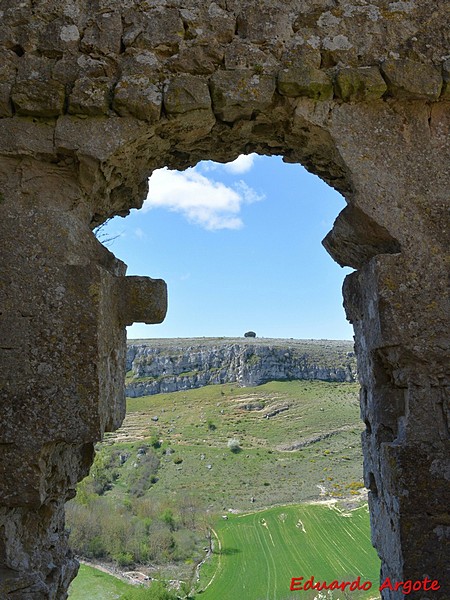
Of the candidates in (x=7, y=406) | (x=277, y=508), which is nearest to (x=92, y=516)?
(x=277, y=508)

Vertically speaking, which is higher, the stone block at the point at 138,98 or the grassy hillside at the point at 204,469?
the stone block at the point at 138,98

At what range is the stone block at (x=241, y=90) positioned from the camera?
3.02 meters

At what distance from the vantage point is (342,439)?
2769 cm

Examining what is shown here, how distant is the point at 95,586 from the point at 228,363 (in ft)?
117

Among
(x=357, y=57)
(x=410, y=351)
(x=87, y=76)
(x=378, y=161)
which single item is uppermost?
(x=357, y=57)

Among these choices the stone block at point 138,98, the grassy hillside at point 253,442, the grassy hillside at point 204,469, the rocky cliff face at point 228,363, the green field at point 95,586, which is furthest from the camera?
the rocky cliff face at point 228,363

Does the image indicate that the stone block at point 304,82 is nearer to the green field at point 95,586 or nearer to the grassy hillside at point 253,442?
the green field at point 95,586

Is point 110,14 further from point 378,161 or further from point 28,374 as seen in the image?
point 28,374

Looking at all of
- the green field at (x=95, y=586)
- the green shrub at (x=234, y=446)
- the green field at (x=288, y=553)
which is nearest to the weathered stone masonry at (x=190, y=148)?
the green field at (x=288, y=553)

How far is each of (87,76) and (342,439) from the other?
1083 inches

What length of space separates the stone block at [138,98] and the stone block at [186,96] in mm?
65

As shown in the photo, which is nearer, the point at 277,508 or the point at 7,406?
the point at 7,406

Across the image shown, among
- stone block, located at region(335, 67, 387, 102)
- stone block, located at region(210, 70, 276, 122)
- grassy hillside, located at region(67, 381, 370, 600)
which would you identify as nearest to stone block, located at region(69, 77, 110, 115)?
stone block, located at region(210, 70, 276, 122)

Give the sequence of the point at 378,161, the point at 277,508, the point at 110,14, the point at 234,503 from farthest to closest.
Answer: the point at 234,503
the point at 277,508
the point at 110,14
the point at 378,161
